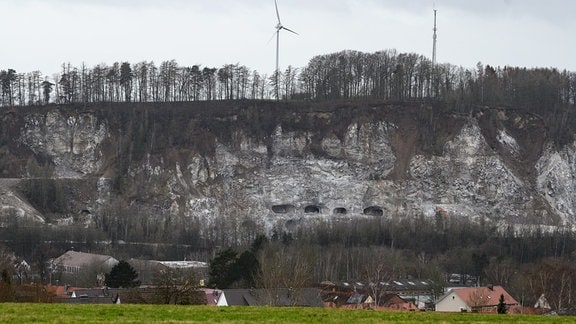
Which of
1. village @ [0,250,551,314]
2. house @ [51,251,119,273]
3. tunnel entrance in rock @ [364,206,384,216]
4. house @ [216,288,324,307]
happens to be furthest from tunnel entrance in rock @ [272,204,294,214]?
house @ [216,288,324,307]

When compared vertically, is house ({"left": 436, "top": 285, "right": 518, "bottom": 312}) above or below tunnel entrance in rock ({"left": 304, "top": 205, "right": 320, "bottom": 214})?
below

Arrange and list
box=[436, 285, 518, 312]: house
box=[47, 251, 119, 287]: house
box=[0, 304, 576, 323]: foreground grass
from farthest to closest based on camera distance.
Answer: box=[47, 251, 119, 287]: house → box=[436, 285, 518, 312]: house → box=[0, 304, 576, 323]: foreground grass

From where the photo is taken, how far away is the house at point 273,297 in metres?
49.3

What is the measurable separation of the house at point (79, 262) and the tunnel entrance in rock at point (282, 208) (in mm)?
35211

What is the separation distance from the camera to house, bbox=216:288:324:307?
162 feet

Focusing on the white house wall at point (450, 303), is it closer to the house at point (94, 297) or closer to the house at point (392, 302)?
the house at point (392, 302)

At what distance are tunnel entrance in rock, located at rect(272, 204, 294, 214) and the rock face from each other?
6.8 inches

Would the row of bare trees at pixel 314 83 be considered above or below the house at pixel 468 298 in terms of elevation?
above

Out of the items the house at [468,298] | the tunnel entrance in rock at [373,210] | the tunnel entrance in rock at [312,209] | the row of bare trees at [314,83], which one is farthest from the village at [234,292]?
the row of bare trees at [314,83]

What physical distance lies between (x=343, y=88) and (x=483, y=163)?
25.3 m

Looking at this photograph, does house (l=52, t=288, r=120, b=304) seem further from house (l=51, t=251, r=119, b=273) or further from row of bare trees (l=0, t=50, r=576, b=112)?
row of bare trees (l=0, t=50, r=576, b=112)

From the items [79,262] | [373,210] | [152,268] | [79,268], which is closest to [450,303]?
[152,268]

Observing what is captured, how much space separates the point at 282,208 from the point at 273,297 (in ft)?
248

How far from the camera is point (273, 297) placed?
163ft
